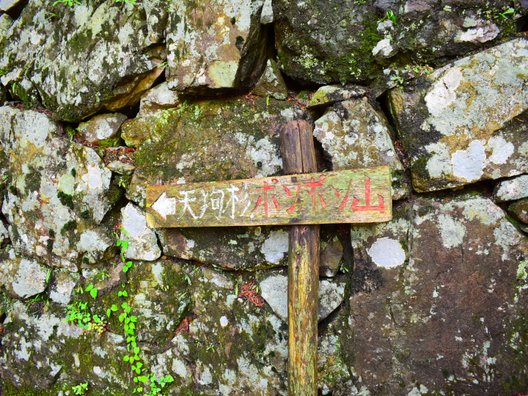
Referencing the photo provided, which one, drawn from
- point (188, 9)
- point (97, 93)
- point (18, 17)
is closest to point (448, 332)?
point (188, 9)

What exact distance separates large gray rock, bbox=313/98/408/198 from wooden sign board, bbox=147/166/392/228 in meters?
0.19

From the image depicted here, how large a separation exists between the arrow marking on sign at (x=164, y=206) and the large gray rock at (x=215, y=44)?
0.71m

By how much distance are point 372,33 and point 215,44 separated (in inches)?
36.7

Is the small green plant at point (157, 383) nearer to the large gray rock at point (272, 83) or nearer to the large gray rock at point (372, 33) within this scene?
the large gray rock at point (272, 83)

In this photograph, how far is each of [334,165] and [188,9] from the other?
1356mm

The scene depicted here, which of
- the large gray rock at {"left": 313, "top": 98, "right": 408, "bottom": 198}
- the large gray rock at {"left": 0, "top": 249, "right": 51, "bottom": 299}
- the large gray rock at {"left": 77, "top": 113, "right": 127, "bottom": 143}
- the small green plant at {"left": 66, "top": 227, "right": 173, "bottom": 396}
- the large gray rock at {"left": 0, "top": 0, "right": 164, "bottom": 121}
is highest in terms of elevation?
the large gray rock at {"left": 0, "top": 0, "right": 164, "bottom": 121}

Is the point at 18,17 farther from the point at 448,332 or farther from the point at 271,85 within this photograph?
the point at 448,332

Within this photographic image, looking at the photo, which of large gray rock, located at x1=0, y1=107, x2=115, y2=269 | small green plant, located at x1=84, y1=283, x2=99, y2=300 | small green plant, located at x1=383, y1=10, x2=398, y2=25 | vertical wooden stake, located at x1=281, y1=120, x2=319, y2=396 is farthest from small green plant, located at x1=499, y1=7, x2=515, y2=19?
small green plant, located at x1=84, y1=283, x2=99, y2=300

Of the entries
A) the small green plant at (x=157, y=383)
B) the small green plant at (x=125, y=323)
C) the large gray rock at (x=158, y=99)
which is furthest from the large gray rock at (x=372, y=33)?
the small green plant at (x=157, y=383)

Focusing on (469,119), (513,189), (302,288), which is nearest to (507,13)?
(469,119)

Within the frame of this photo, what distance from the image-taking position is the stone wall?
2.02 metres

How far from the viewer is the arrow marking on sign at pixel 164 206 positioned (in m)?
2.43

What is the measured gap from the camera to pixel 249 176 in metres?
2.41

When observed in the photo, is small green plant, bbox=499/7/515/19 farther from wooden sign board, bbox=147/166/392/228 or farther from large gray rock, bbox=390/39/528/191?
wooden sign board, bbox=147/166/392/228
